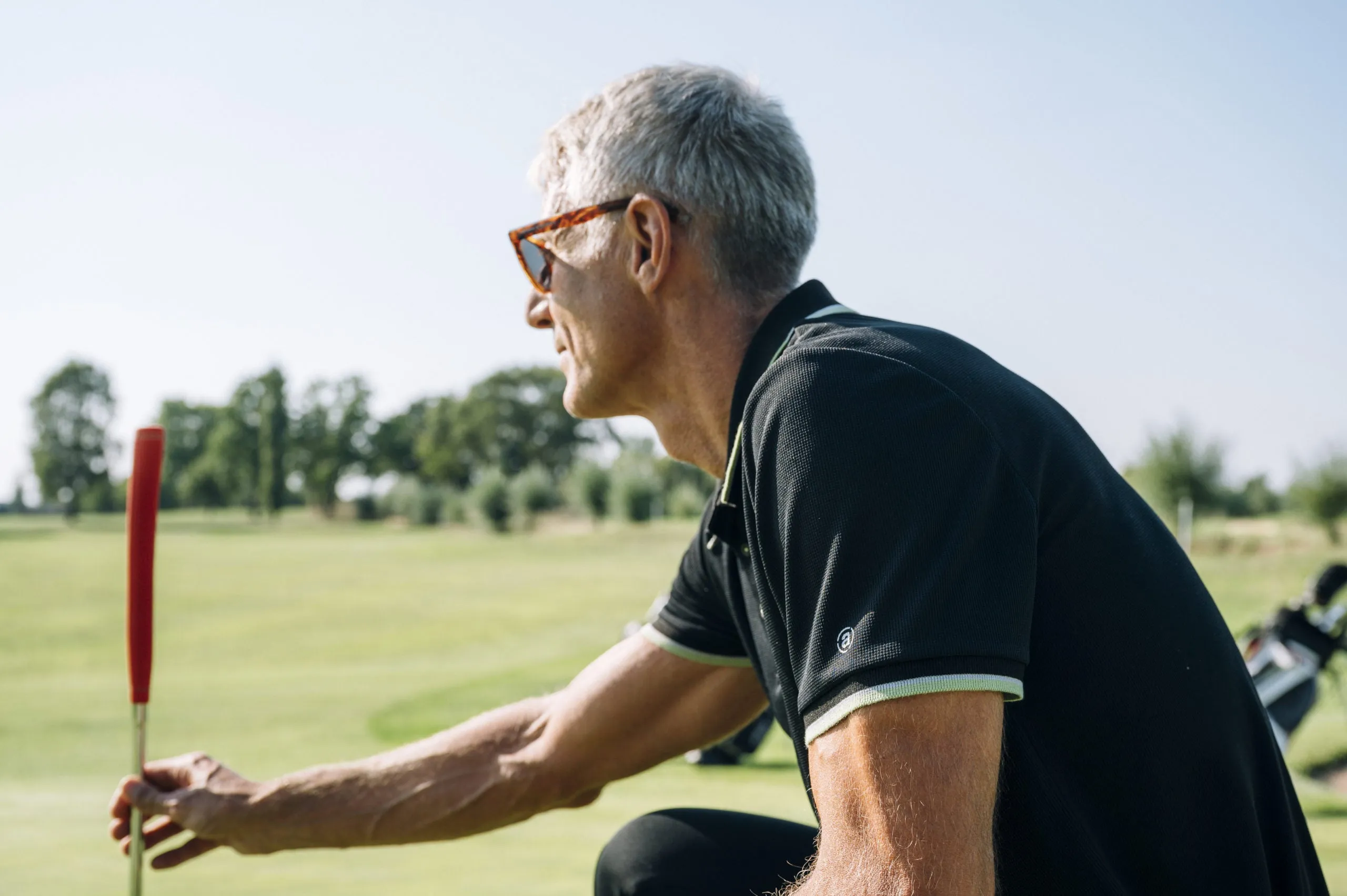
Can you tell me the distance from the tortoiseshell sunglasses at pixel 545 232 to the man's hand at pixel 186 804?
1.14 metres

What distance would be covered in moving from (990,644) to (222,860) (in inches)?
136

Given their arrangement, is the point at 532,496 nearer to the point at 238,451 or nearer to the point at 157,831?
the point at 238,451

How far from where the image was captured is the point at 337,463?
72750 mm

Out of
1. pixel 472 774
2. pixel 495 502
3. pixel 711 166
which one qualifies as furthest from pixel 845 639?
pixel 495 502

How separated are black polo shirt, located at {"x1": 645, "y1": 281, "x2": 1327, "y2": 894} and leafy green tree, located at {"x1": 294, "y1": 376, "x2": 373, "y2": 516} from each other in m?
72.4

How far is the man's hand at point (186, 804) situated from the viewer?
232 cm

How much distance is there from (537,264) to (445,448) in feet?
262

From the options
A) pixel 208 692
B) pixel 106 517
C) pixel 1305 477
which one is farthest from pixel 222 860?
pixel 106 517

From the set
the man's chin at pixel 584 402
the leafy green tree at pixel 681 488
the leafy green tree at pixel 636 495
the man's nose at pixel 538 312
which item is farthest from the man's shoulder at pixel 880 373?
the leafy green tree at pixel 636 495

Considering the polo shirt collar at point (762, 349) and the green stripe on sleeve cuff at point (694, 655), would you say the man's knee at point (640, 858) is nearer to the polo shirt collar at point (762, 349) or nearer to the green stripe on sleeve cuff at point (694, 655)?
the green stripe on sleeve cuff at point (694, 655)

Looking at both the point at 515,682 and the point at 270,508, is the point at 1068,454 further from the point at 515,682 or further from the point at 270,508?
the point at 270,508

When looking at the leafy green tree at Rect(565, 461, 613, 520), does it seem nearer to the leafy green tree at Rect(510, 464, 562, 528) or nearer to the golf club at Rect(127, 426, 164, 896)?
the leafy green tree at Rect(510, 464, 562, 528)

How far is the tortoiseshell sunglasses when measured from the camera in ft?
6.38

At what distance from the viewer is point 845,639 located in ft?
4.15
